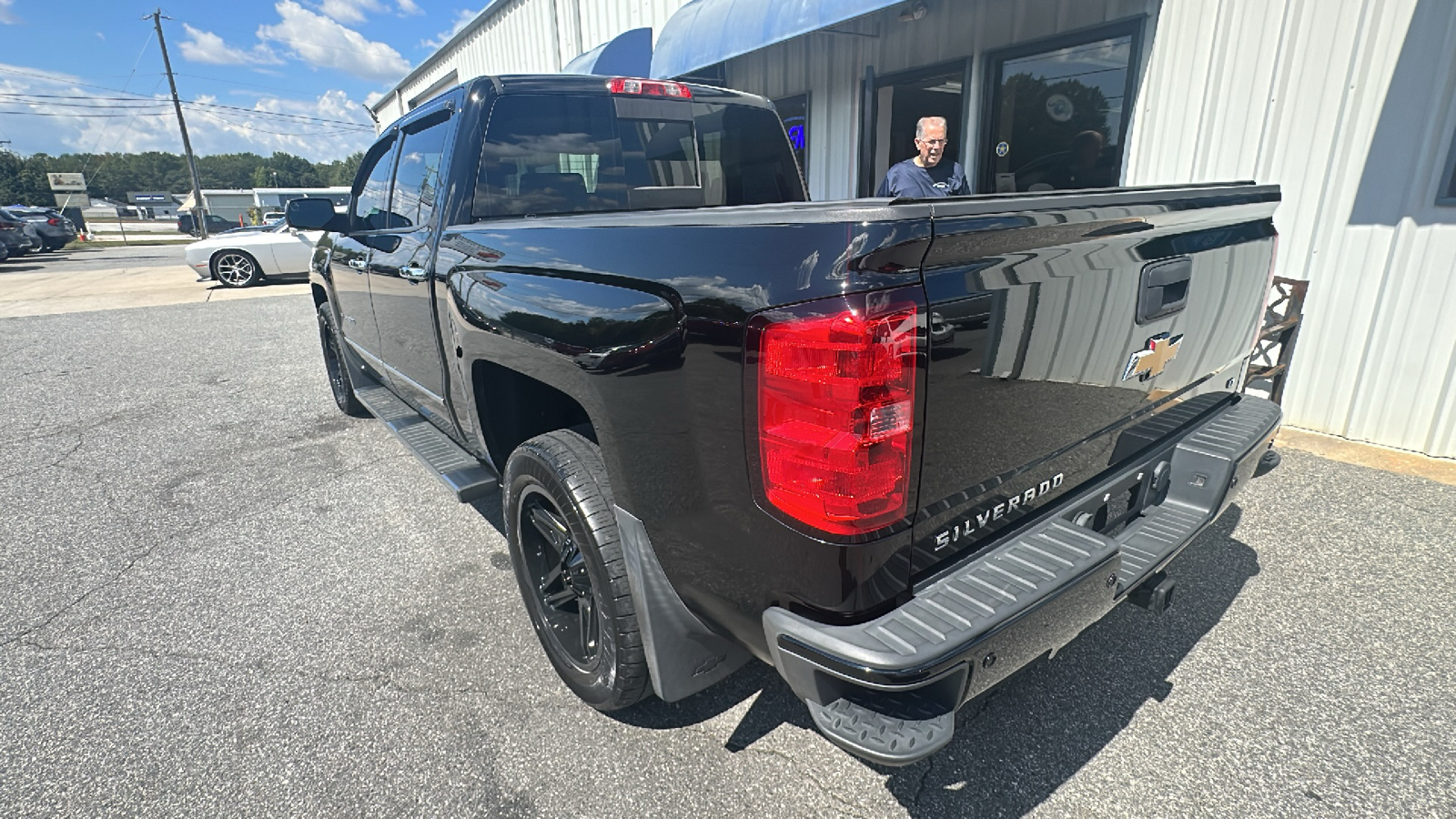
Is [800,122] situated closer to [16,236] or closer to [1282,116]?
[1282,116]

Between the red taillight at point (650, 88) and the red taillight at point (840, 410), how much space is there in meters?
2.20

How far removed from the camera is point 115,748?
2203 millimetres

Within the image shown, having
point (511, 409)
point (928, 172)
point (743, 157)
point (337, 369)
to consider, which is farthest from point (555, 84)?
point (337, 369)

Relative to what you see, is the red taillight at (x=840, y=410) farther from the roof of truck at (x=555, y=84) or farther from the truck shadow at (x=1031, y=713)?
the roof of truck at (x=555, y=84)

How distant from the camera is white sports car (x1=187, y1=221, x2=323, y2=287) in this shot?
14.2 meters

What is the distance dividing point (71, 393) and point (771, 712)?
7465 mm

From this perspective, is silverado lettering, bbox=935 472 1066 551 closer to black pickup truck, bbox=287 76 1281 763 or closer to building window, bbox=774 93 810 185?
black pickup truck, bbox=287 76 1281 763

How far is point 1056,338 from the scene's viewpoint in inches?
65.7

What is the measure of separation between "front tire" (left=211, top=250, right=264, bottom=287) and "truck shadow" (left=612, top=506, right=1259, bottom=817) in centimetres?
1586

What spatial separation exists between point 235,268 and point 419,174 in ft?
46.1

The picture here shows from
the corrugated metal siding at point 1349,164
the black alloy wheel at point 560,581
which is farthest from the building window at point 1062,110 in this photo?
the black alloy wheel at point 560,581

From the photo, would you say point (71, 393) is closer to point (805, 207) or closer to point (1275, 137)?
point (805, 207)

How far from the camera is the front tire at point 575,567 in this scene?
2.00 m

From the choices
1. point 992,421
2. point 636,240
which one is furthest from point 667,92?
point 992,421
